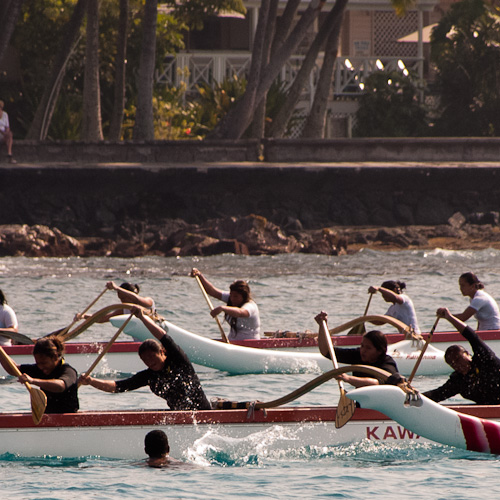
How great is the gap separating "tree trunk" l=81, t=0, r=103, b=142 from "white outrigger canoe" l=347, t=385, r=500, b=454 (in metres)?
21.8

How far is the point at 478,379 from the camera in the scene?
10.3m

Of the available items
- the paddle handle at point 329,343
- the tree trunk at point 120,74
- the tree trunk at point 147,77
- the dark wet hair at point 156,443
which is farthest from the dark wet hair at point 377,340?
the tree trunk at point 120,74

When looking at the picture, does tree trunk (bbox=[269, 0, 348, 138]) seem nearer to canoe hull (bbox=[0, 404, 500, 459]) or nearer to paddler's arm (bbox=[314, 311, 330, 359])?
paddler's arm (bbox=[314, 311, 330, 359])

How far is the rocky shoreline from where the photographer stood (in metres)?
28.1

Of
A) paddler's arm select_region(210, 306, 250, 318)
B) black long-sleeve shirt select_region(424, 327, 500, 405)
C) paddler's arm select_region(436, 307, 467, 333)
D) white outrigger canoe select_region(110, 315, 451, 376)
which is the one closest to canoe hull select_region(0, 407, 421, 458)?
black long-sleeve shirt select_region(424, 327, 500, 405)

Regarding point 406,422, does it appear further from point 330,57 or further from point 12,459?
point 330,57

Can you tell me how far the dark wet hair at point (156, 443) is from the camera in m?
9.78

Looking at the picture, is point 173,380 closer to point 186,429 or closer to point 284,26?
point 186,429

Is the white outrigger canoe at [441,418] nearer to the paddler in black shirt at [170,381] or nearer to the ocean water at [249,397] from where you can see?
the ocean water at [249,397]

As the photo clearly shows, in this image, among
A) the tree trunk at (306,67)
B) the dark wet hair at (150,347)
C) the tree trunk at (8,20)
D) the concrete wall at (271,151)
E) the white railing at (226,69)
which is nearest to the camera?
the dark wet hair at (150,347)

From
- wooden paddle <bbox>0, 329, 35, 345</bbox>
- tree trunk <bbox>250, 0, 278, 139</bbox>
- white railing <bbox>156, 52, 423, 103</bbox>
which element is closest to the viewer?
wooden paddle <bbox>0, 329, 35, 345</bbox>

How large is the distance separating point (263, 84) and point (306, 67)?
7.02 ft

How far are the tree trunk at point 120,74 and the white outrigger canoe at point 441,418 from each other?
73.4ft

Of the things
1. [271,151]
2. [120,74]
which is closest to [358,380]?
[271,151]
